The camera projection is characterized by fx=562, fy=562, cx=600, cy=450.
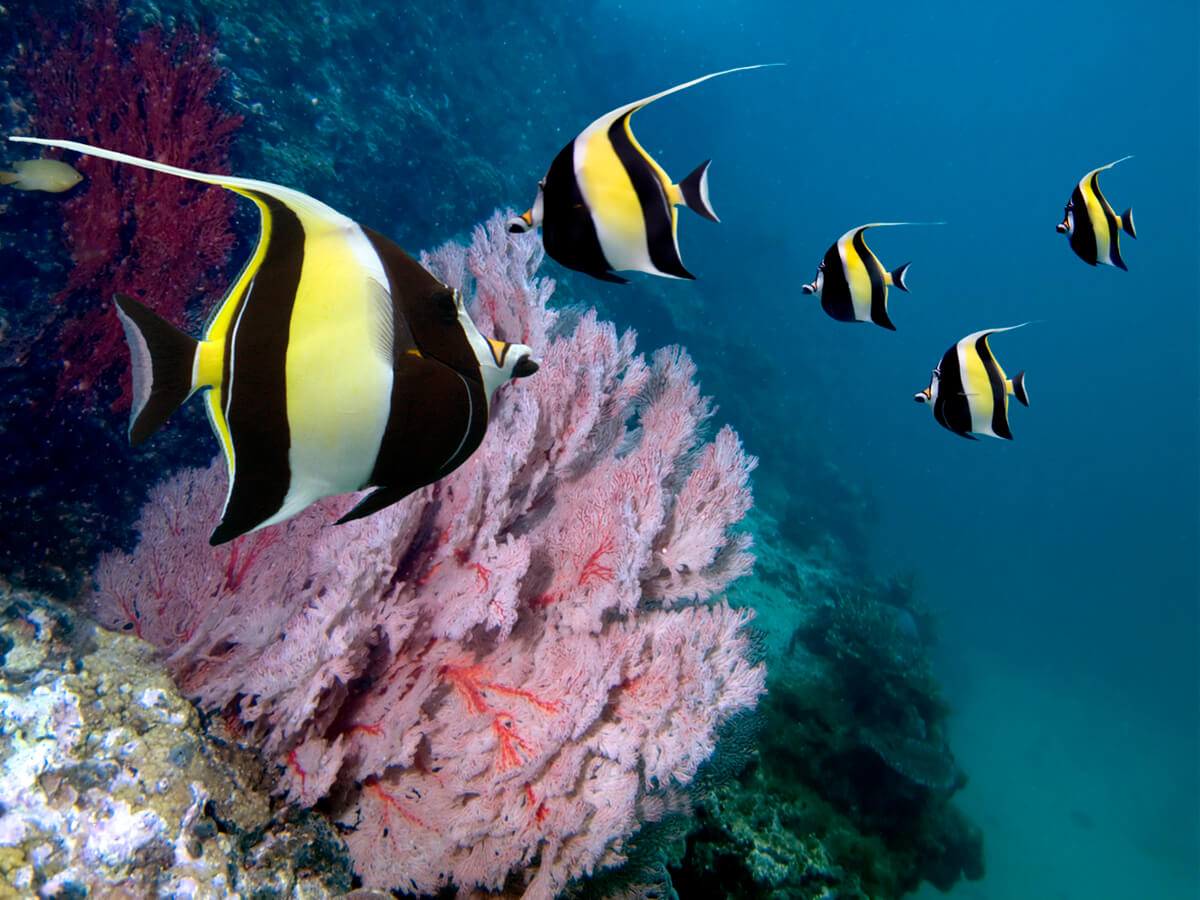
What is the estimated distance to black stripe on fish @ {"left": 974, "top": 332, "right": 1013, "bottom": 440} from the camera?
2.65 meters

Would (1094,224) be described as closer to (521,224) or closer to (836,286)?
(836,286)

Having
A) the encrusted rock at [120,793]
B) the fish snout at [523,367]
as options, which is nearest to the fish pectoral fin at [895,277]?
the fish snout at [523,367]

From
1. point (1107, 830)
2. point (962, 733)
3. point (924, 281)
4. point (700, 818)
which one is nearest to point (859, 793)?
point (700, 818)

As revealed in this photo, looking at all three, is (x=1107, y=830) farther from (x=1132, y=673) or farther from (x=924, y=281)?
(x=924, y=281)

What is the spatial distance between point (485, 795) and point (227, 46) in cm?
1121

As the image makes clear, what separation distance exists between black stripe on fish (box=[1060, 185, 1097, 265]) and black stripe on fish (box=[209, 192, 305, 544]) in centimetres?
360

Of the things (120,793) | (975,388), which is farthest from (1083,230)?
(120,793)

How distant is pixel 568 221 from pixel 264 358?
3.63 ft

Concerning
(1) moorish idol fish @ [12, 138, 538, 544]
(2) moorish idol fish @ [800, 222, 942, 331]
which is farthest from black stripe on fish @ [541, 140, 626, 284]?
(2) moorish idol fish @ [800, 222, 942, 331]

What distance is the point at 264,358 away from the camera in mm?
790

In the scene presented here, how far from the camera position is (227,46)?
863 cm

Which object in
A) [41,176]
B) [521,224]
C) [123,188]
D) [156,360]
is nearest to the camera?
[156,360]

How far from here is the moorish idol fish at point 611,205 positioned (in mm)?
1621

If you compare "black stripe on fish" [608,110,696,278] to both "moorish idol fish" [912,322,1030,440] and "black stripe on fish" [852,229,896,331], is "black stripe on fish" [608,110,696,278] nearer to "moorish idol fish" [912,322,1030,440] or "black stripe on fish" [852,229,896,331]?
"black stripe on fish" [852,229,896,331]
